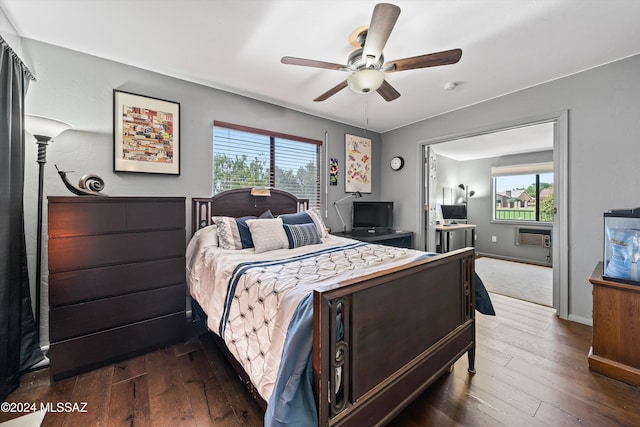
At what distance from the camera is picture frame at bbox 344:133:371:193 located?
4.15 m

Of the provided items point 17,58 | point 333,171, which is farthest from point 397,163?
point 17,58

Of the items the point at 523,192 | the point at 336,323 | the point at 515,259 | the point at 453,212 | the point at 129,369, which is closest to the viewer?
the point at 336,323

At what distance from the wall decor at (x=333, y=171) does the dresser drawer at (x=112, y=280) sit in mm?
2385

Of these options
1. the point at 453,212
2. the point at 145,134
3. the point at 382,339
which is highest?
the point at 145,134

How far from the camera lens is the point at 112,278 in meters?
1.90

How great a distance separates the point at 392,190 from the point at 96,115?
3931 millimetres

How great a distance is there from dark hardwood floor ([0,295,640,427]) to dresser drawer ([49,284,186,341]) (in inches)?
12.7

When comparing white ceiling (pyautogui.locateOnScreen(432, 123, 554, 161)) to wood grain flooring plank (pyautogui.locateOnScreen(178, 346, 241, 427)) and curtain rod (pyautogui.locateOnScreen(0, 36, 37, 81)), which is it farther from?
curtain rod (pyautogui.locateOnScreen(0, 36, 37, 81))

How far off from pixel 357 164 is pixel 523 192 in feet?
13.8

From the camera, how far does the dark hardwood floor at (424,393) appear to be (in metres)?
1.42

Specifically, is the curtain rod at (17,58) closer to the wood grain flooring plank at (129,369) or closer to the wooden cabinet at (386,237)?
the wood grain flooring plank at (129,369)

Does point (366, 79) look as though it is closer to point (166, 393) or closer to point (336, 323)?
point (336, 323)

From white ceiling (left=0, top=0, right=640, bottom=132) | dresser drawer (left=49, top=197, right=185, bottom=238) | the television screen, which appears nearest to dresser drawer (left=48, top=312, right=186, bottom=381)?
dresser drawer (left=49, top=197, right=185, bottom=238)

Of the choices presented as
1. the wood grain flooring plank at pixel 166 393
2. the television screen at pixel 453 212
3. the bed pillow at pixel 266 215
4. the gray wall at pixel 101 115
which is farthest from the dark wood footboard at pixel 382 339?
the television screen at pixel 453 212
